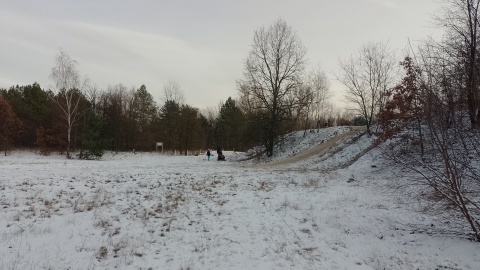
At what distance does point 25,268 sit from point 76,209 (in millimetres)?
3391

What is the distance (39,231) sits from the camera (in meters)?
7.40

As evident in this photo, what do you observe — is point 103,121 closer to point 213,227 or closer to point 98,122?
point 98,122

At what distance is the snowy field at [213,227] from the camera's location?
6.39 metres

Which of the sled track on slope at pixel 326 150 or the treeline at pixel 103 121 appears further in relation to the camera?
the treeline at pixel 103 121

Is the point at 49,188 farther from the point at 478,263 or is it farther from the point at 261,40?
the point at 261,40

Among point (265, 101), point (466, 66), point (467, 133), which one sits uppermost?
point (265, 101)

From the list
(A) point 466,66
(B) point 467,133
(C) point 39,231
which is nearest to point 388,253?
(B) point 467,133

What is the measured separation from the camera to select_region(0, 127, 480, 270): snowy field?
6.39m

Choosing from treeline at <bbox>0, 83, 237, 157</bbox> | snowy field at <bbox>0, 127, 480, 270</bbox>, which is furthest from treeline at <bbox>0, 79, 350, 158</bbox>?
snowy field at <bbox>0, 127, 480, 270</bbox>

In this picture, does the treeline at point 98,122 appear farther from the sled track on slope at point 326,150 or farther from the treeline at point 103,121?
the sled track on slope at point 326,150

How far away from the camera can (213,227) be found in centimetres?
836

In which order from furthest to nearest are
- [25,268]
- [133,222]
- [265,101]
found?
[265,101]
[133,222]
[25,268]

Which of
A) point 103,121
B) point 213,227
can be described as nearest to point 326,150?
point 213,227

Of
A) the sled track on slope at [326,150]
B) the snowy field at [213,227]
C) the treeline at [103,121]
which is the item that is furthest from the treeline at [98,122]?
the snowy field at [213,227]
